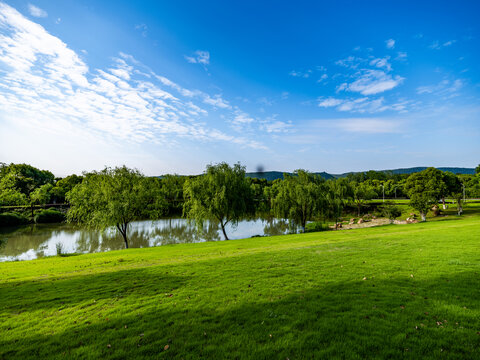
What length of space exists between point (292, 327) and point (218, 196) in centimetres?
2457

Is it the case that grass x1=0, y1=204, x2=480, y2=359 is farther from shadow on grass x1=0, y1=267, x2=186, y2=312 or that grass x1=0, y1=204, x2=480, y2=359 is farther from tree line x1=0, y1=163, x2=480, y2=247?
tree line x1=0, y1=163, x2=480, y2=247

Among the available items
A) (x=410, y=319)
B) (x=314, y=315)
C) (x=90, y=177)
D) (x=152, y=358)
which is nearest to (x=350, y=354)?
(x=314, y=315)

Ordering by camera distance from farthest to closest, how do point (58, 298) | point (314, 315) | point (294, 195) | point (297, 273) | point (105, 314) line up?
point (294, 195)
point (297, 273)
point (58, 298)
point (105, 314)
point (314, 315)

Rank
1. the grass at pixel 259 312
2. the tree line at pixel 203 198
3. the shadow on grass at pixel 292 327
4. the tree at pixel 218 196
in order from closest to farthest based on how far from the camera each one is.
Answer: the shadow on grass at pixel 292 327 → the grass at pixel 259 312 → the tree line at pixel 203 198 → the tree at pixel 218 196

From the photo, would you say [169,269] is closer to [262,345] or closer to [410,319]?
[262,345]

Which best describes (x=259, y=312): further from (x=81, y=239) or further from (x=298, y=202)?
(x=81, y=239)

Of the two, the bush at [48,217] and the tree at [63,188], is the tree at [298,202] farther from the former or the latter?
the tree at [63,188]

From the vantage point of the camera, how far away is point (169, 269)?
→ 1147 cm

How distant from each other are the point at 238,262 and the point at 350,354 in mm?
7960

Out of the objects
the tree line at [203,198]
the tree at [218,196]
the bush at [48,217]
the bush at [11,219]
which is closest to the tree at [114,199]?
the tree line at [203,198]

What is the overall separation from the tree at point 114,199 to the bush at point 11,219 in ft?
94.5

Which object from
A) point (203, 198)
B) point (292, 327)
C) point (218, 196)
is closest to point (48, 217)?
point (203, 198)

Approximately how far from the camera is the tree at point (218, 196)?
2945cm

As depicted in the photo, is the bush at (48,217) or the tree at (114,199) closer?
the tree at (114,199)
